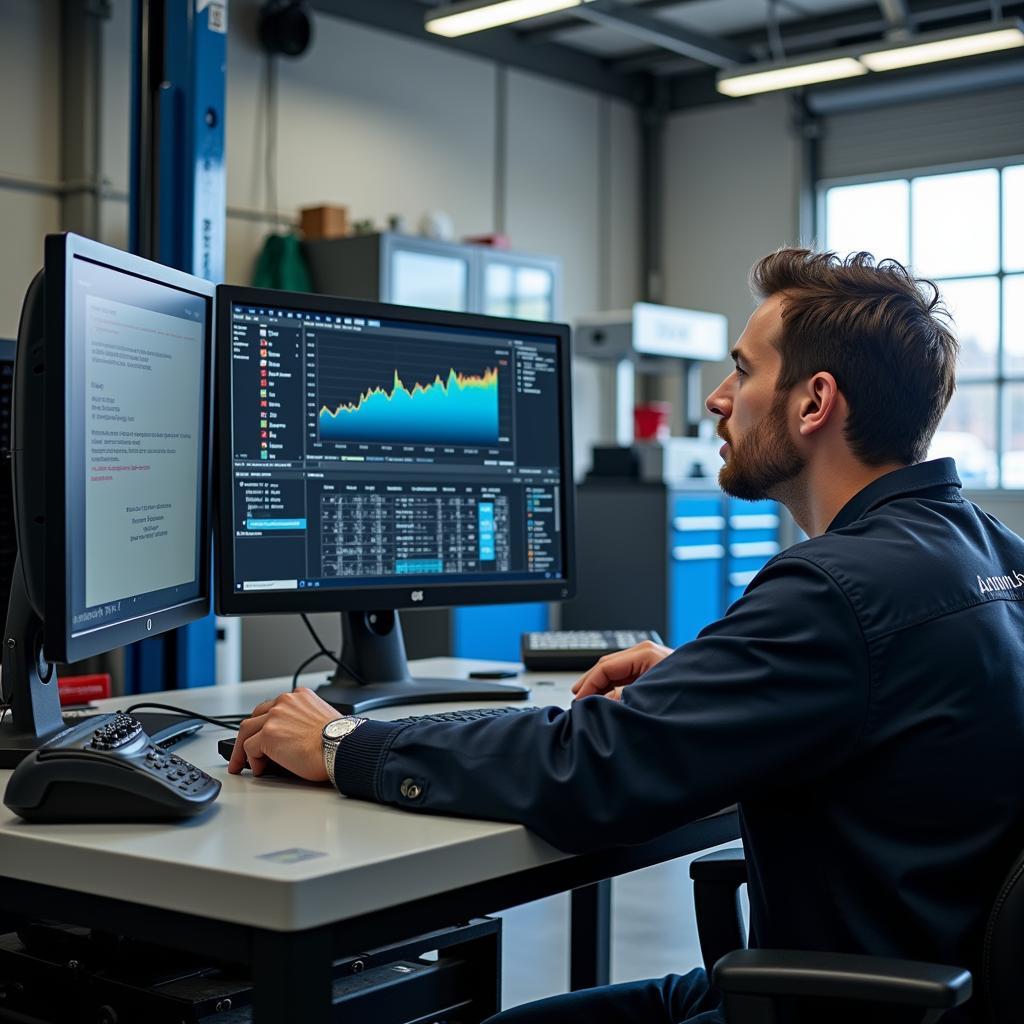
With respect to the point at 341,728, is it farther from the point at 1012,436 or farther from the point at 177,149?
the point at 1012,436

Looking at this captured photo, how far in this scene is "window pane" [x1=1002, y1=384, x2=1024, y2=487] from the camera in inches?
260

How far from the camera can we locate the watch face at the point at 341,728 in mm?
1284

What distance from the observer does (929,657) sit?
1125mm

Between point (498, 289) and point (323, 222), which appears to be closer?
point (323, 222)

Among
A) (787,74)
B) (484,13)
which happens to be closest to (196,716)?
(484,13)

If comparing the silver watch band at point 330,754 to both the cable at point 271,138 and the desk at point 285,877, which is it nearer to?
the desk at point 285,877

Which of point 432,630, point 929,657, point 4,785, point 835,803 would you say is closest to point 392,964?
point 4,785

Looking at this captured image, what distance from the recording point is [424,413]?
6.23 ft

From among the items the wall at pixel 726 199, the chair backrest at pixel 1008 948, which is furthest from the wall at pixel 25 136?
the chair backrest at pixel 1008 948

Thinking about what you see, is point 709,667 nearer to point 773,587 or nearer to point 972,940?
point 773,587

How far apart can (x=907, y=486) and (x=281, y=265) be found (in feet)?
14.5

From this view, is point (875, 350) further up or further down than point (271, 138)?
further down

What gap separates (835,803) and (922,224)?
6.27 meters

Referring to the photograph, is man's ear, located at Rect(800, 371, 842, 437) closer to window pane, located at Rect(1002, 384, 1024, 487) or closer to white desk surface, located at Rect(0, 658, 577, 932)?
white desk surface, located at Rect(0, 658, 577, 932)
